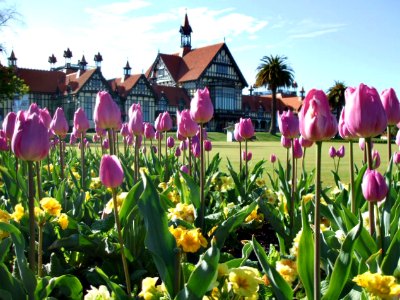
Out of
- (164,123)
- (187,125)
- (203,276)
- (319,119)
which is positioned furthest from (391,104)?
(164,123)

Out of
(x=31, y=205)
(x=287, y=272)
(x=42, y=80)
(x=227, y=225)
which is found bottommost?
(x=287, y=272)

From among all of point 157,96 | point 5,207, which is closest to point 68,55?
point 157,96

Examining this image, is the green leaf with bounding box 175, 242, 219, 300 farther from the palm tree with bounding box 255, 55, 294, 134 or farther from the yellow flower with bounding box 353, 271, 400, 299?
the palm tree with bounding box 255, 55, 294, 134

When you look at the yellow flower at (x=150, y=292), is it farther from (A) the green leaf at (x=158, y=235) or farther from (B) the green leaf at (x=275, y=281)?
(B) the green leaf at (x=275, y=281)

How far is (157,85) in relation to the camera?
43594 mm

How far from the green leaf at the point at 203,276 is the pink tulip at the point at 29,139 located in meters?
0.55

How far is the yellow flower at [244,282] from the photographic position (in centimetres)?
111

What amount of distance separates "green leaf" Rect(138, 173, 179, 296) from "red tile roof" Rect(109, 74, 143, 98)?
39.4m

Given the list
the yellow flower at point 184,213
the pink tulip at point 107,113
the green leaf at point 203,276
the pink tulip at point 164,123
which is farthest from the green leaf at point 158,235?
the pink tulip at point 164,123

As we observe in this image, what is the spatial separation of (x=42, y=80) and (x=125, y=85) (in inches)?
315

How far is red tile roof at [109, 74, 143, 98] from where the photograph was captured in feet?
131

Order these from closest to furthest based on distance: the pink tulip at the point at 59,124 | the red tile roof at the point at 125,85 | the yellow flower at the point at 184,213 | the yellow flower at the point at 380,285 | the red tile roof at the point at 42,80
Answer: the yellow flower at the point at 380,285 < the yellow flower at the point at 184,213 < the pink tulip at the point at 59,124 < the red tile roof at the point at 125,85 < the red tile roof at the point at 42,80

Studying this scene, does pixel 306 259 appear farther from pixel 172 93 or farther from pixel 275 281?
pixel 172 93

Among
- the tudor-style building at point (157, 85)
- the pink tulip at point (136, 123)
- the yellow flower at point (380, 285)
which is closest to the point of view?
the yellow flower at point (380, 285)
